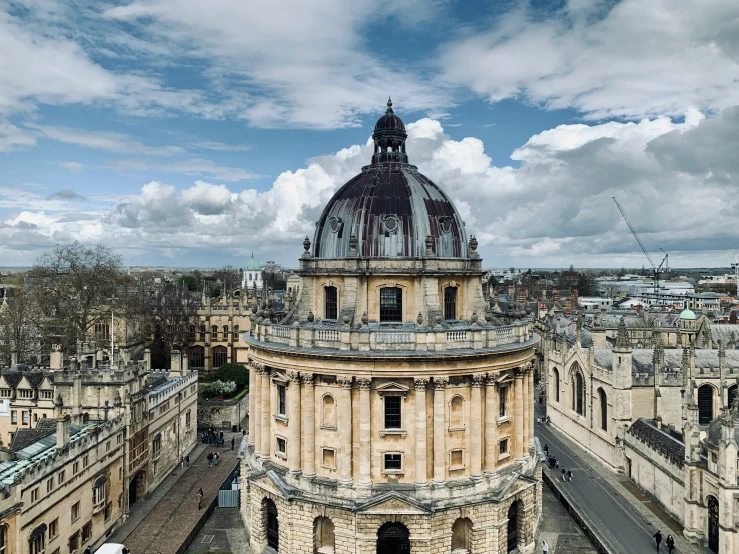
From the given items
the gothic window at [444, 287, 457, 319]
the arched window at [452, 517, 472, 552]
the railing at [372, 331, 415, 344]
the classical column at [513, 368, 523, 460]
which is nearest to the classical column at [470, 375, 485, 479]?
the arched window at [452, 517, 472, 552]

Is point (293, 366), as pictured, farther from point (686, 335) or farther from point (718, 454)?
point (686, 335)

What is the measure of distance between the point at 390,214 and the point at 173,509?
26.1 metres

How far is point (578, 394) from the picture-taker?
55.2 m

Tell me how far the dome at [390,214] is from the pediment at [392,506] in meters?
13.4

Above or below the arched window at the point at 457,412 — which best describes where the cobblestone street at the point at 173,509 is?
below

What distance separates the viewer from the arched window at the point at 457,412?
32.1 metres

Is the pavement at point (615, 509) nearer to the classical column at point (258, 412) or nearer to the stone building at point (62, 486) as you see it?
the classical column at point (258, 412)

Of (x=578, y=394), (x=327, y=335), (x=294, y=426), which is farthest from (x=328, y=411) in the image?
(x=578, y=394)

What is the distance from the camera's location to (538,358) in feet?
272

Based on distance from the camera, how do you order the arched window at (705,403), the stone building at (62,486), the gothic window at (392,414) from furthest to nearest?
the arched window at (705,403) < the gothic window at (392,414) < the stone building at (62,486)

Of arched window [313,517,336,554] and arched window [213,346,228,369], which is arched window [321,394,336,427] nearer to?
arched window [313,517,336,554]

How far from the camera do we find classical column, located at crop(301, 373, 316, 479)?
3238cm

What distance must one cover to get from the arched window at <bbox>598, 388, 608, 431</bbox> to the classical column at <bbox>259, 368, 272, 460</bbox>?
98.3ft

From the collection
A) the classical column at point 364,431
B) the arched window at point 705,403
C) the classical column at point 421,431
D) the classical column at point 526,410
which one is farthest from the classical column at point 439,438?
the arched window at point 705,403
